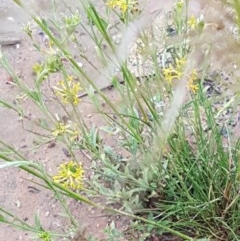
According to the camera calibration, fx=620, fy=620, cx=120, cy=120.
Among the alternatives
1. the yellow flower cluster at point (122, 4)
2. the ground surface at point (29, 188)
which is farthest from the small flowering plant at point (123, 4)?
the ground surface at point (29, 188)

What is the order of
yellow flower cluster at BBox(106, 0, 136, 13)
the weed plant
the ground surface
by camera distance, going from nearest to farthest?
yellow flower cluster at BBox(106, 0, 136, 13), the weed plant, the ground surface

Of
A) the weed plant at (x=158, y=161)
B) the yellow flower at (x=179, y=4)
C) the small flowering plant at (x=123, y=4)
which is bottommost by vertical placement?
the weed plant at (x=158, y=161)

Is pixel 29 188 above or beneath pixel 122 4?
beneath

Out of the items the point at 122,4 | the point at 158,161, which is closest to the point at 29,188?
the point at 158,161

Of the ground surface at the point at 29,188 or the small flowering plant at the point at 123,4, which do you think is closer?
the small flowering plant at the point at 123,4

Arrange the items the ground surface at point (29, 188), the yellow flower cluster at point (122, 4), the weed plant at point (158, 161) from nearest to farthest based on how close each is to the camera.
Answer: the yellow flower cluster at point (122, 4)
the weed plant at point (158, 161)
the ground surface at point (29, 188)

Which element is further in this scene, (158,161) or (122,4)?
(158,161)

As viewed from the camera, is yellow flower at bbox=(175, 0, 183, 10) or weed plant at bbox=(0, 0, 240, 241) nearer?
yellow flower at bbox=(175, 0, 183, 10)

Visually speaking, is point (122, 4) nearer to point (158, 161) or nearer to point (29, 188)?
point (158, 161)

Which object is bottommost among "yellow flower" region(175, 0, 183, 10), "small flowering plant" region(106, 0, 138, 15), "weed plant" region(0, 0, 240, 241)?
"weed plant" region(0, 0, 240, 241)

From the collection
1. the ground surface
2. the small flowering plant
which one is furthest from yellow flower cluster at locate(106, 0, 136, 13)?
the ground surface

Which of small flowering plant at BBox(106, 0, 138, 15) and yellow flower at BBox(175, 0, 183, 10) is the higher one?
small flowering plant at BBox(106, 0, 138, 15)

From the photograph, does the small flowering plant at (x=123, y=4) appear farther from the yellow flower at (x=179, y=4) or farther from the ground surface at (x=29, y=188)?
the ground surface at (x=29, y=188)

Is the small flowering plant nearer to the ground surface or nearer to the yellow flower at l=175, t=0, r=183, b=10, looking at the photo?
the yellow flower at l=175, t=0, r=183, b=10
